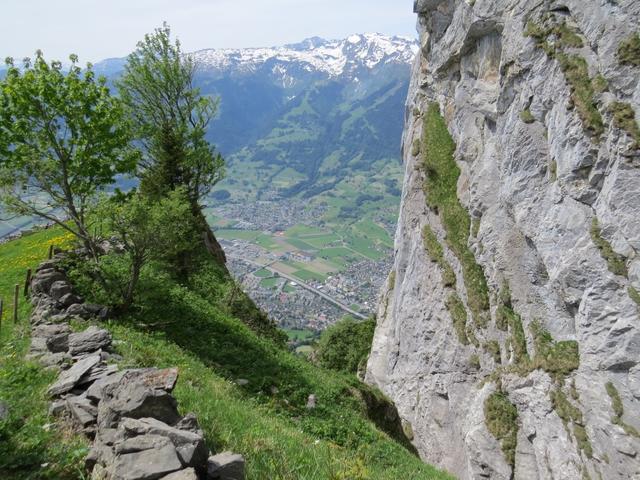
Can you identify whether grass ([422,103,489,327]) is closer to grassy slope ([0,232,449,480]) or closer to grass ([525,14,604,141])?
grassy slope ([0,232,449,480])

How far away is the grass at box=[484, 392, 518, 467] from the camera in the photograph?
25578 mm

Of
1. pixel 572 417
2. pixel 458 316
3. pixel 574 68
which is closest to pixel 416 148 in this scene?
pixel 458 316

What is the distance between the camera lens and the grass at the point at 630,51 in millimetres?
20328

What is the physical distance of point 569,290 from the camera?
23.1 metres

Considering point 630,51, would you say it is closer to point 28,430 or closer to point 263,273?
point 28,430

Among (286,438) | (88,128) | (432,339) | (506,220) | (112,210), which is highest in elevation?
(88,128)

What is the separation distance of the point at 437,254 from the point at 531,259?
1125 cm

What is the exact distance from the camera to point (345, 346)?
2347 inches

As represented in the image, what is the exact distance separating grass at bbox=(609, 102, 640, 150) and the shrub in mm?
42771

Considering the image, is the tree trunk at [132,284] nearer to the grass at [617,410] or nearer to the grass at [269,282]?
the grass at [617,410]

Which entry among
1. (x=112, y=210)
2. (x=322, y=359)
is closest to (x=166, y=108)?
(x=112, y=210)

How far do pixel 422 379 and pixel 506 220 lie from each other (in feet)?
54.5

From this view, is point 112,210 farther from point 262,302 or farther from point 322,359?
point 262,302


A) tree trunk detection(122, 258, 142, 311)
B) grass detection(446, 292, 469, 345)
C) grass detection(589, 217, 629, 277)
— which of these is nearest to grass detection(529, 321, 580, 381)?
grass detection(589, 217, 629, 277)
